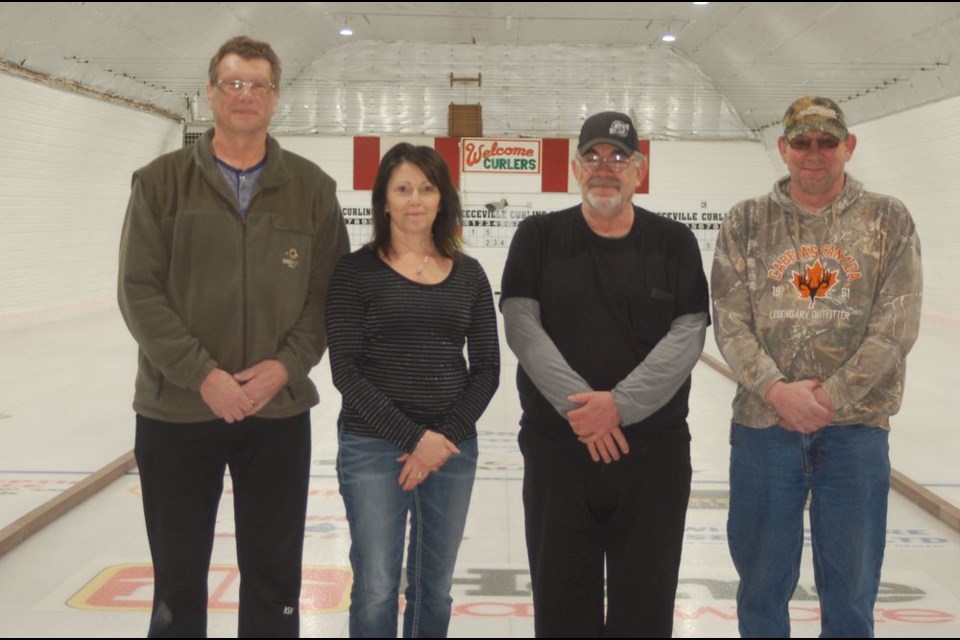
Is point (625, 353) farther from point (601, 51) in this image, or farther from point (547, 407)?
point (601, 51)

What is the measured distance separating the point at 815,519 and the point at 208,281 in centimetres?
161

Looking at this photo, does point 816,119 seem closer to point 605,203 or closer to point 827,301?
point 827,301

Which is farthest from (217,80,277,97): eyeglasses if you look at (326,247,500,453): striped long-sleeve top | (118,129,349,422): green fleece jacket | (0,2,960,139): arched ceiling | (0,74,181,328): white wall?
(0,74,181,328): white wall

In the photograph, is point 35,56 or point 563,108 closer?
point 35,56

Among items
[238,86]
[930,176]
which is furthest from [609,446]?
[930,176]

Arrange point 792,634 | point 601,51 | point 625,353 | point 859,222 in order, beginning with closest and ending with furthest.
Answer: point 625,353 < point 859,222 < point 792,634 < point 601,51

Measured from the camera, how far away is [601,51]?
15906 mm

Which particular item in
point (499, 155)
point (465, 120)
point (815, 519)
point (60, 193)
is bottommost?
point (815, 519)

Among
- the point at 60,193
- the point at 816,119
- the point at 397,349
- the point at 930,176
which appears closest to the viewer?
the point at 397,349

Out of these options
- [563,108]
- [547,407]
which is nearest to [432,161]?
[547,407]

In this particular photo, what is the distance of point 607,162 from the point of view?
7.48ft

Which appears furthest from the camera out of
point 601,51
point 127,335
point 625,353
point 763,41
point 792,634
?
point 601,51

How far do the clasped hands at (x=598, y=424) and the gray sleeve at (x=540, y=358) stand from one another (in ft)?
0.08

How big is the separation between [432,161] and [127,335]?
9607 millimetres
